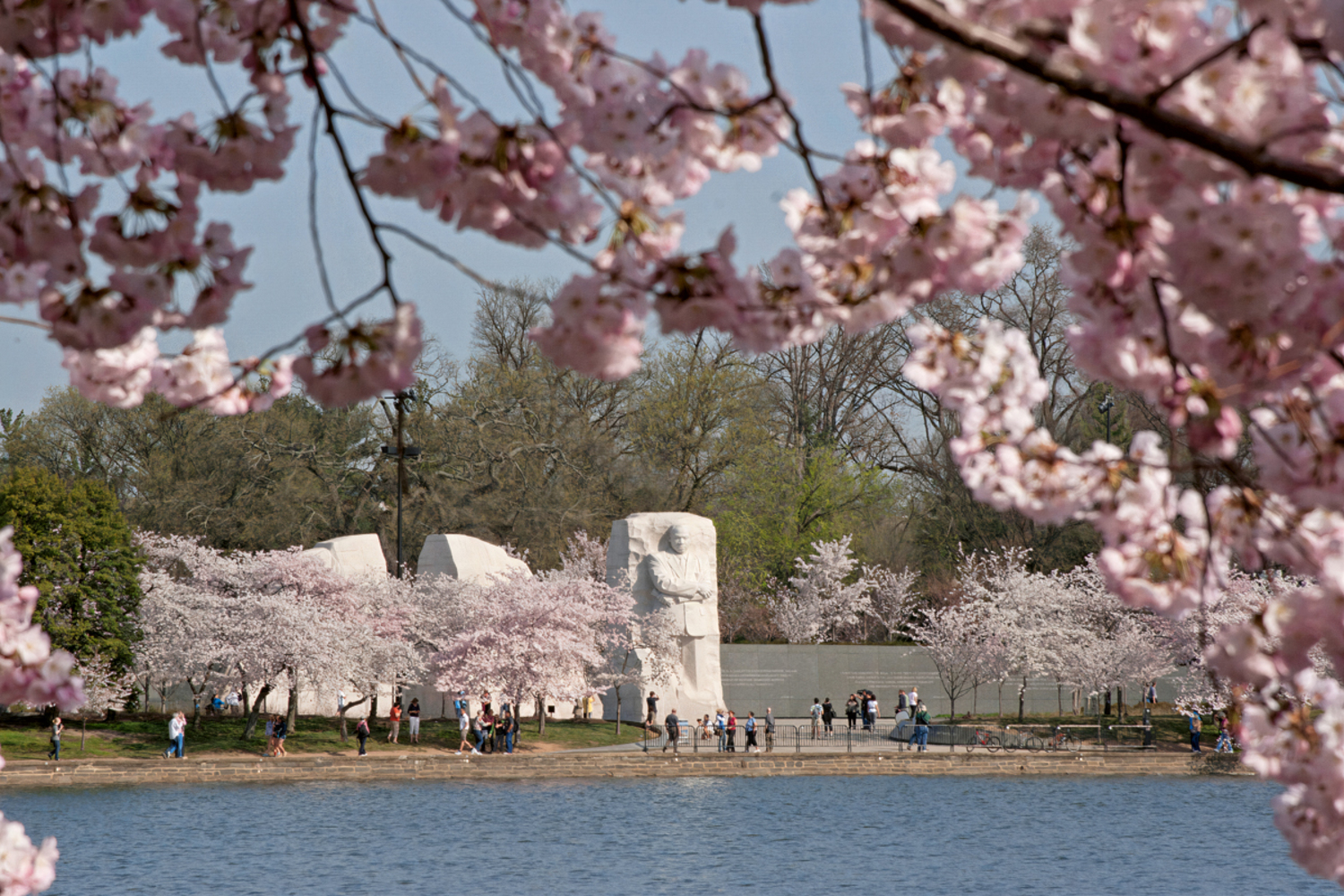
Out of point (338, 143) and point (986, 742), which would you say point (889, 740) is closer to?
point (986, 742)

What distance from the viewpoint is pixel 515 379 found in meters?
47.0

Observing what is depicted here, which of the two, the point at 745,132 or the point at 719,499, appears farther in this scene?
Answer: the point at 719,499

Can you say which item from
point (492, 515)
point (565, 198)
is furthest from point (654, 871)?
point (492, 515)

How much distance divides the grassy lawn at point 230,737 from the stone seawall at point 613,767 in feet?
6.17

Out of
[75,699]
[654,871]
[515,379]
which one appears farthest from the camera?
[515,379]

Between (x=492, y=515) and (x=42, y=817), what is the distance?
23.7m

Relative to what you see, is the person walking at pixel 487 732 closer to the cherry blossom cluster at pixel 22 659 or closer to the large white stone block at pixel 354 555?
the large white stone block at pixel 354 555

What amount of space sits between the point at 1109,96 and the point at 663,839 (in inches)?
791

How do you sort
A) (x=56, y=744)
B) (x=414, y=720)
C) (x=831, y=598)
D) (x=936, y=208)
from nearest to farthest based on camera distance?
(x=936, y=208) → (x=56, y=744) → (x=414, y=720) → (x=831, y=598)

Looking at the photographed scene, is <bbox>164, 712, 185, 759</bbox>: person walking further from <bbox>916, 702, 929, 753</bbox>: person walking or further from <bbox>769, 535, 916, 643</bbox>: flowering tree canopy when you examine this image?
<bbox>769, 535, 916, 643</bbox>: flowering tree canopy

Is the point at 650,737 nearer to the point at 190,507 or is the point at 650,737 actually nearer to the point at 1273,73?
the point at 190,507

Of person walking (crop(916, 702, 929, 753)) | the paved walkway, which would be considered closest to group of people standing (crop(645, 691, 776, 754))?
the paved walkway

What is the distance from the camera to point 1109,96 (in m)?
2.15

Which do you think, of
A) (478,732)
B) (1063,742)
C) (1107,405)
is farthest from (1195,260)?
(1107,405)
